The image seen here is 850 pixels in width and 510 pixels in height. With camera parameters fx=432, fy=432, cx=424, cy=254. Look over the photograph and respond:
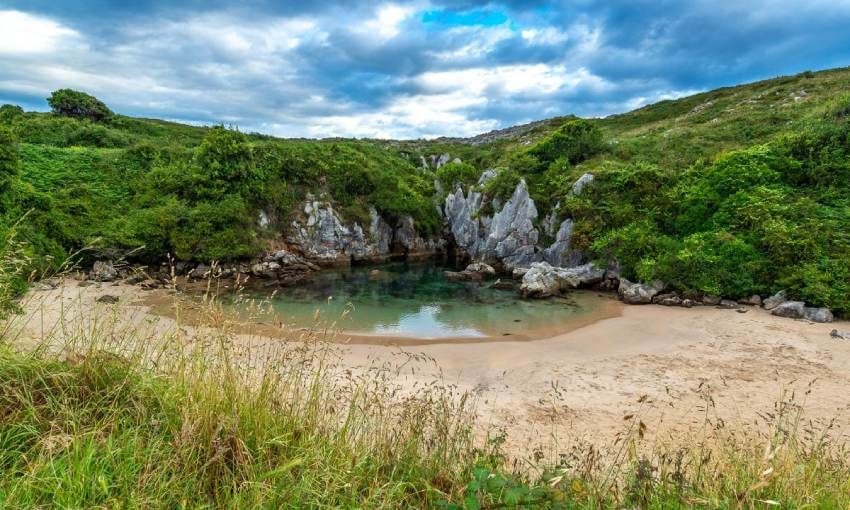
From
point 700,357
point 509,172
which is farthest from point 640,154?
point 700,357

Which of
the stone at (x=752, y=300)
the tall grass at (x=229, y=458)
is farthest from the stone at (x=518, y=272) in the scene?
the tall grass at (x=229, y=458)

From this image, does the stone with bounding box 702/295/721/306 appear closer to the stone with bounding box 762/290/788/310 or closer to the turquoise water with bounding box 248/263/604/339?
the stone with bounding box 762/290/788/310

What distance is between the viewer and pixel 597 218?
25.5 metres

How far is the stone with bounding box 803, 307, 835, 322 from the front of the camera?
1545 cm

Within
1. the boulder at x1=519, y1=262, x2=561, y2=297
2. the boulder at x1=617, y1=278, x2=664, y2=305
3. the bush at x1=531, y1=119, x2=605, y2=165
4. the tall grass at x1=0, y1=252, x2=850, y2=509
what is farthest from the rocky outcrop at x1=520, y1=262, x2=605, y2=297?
the tall grass at x1=0, y1=252, x2=850, y2=509

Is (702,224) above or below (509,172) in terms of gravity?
below

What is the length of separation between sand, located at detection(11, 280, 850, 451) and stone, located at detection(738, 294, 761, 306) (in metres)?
0.70

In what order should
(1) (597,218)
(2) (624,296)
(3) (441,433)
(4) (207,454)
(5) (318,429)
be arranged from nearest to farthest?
(4) (207,454), (5) (318,429), (3) (441,433), (2) (624,296), (1) (597,218)

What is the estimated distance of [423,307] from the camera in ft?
69.3

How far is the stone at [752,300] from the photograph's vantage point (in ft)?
59.7

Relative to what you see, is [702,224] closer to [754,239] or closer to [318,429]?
[754,239]

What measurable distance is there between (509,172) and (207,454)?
103ft

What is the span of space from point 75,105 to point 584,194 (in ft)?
174

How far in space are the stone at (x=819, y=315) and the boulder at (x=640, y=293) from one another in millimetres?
5437
